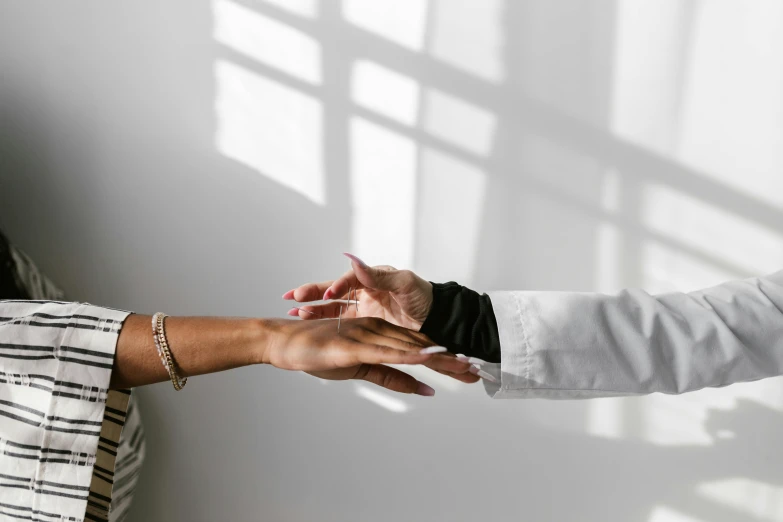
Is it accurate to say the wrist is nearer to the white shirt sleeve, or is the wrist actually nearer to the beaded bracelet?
the beaded bracelet

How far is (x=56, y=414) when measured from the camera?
32.6 inches

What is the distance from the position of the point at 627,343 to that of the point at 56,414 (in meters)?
0.78

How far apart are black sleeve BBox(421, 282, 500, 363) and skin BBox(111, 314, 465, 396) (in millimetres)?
24

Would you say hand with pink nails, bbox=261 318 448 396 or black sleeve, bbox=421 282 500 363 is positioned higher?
black sleeve, bbox=421 282 500 363

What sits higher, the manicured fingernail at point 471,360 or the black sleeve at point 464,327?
the black sleeve at point 464,327

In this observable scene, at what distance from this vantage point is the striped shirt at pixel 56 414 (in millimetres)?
826

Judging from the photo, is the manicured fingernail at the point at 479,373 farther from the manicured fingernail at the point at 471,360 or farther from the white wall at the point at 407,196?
the white wall at the point at 407,196

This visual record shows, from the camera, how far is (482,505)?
4.47 feet

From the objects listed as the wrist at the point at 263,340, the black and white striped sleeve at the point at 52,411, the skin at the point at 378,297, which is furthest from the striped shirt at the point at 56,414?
the skin at the point at 378,297

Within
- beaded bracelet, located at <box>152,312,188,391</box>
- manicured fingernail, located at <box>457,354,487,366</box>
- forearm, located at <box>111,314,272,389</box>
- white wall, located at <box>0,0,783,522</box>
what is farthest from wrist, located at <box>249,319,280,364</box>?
white wall, located at <box>0,0,783,522</box>

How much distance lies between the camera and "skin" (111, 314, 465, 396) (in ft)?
2.71

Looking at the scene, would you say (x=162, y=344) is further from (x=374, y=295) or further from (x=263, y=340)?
(x=374, y=295)

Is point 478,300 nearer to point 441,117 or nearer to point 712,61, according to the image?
point 441,117

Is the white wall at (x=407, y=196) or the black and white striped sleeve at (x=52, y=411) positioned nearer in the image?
the black and white striped sleeve at (x=52, y=411)
